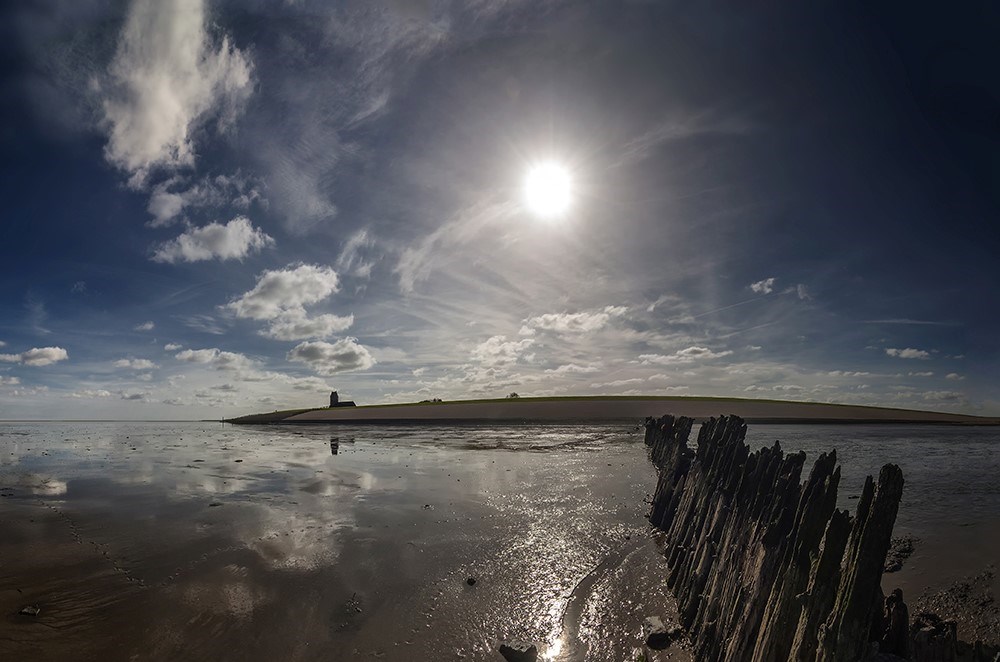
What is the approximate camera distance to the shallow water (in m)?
7.30

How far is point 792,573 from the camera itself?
16.9 feet

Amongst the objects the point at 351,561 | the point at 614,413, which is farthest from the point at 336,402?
the point at 351,561

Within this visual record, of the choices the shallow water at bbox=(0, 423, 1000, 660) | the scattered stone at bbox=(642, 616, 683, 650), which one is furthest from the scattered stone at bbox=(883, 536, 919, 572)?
the scattered stone at bbox=(642, 616, 683, 650)

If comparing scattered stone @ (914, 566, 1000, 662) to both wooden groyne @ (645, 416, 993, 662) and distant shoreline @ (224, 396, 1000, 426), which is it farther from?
distant shoreline @ (224, 396, 1000, 426)

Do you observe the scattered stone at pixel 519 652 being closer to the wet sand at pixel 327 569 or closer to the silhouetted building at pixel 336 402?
the wet sand at pixel 327 569

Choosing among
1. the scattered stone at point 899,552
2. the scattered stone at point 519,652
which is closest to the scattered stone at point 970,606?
the scattered stone at point 899,552

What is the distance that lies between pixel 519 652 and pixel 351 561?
5.07 meters

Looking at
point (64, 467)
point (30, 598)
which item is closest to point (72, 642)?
point (30, 598)

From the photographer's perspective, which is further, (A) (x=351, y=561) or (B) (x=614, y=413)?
(B) (x=614, y=413)

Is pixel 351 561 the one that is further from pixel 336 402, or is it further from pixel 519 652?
pixel 336 402

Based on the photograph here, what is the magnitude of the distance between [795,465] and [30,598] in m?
13.0

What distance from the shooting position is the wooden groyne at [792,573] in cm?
447

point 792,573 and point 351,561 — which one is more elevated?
point 792,573

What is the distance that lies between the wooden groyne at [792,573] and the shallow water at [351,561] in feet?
3.90
